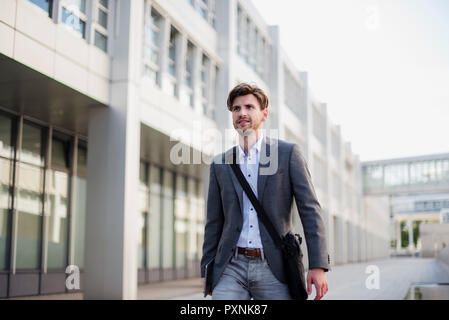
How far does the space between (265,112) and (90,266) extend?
9629 mm

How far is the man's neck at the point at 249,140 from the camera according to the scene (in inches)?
135

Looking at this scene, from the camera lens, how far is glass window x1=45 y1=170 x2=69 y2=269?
47.1 ft

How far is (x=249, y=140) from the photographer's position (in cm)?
344

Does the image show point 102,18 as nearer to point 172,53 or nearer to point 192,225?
point 172,53

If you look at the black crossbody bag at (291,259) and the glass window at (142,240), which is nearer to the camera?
the black crossbody bag at (291,259)

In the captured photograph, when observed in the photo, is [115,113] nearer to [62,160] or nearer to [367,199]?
[62,160]

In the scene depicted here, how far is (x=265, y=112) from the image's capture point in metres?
3.43

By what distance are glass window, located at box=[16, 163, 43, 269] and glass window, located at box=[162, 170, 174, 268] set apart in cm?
783

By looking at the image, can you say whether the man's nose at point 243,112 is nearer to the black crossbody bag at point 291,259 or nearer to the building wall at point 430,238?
the black crossbody bag at point 291,259

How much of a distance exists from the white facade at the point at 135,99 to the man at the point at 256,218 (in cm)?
693

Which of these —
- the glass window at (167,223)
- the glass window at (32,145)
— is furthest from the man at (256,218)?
the glass window at (167,223)

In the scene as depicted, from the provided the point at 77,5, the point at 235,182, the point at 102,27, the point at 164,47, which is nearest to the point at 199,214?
the point at 164,47

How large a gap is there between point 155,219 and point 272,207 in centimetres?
1785

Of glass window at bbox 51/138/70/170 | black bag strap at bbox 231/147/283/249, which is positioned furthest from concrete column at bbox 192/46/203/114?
black bag strap at bbox 231/147/283/249
